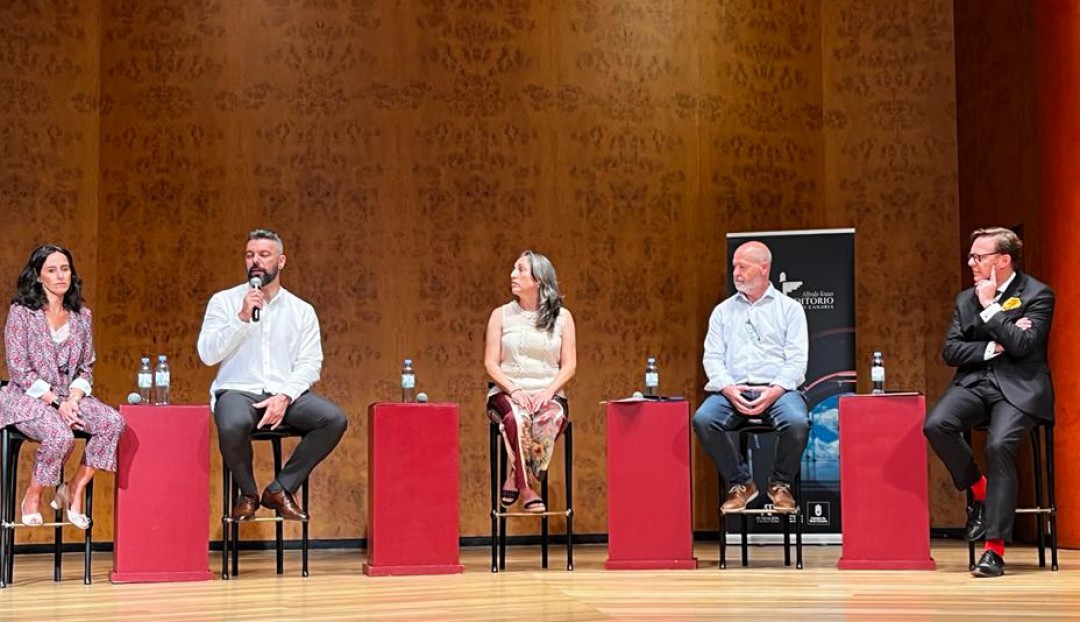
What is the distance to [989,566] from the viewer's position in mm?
5109

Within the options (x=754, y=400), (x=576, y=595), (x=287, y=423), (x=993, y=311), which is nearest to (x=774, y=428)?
(x=754, y=400)

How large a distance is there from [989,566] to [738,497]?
104cm

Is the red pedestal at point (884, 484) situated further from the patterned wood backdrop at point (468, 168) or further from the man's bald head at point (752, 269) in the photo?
the patterned wood backdrop at point (468, 168)

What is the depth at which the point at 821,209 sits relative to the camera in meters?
7.59

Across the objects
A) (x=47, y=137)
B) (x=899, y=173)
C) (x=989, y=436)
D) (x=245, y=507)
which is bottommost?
(x=245, y=507)

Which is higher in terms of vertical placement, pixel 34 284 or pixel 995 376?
pixel 34 284

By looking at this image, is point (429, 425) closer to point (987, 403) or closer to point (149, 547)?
point (149, 547)

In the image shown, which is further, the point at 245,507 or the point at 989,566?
the point at 245,507

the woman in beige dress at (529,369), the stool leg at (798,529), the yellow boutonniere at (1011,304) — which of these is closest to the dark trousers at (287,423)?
the woman in beige dress at (529,369)

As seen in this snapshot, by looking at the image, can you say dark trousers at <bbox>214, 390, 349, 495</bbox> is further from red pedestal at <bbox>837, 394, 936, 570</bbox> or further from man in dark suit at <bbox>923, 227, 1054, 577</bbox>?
man in dark suit at <bbox>923, 227, 1054, 577</bbox>

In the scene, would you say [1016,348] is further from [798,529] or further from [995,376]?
[798,529]

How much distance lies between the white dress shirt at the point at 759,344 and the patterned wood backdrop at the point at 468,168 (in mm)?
1317

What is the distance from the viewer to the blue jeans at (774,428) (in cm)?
566

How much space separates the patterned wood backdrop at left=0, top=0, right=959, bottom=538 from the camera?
23.4 feet
